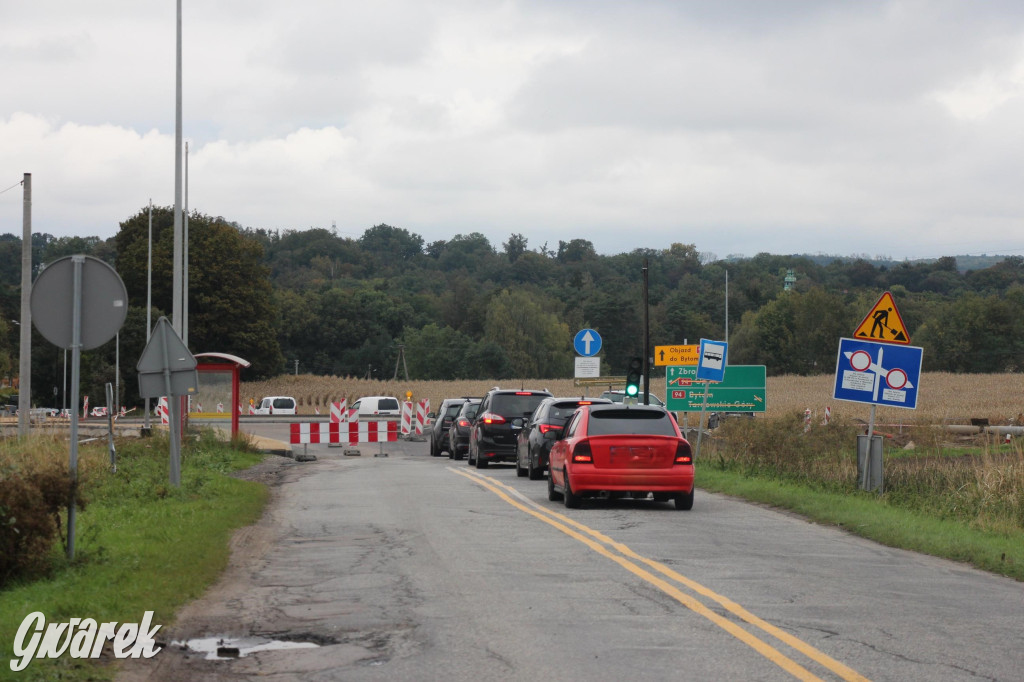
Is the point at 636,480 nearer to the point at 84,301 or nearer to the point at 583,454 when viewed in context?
the point at 583,454

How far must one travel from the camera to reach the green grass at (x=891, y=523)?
40.4ft

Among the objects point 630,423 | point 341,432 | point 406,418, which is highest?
point 630,423

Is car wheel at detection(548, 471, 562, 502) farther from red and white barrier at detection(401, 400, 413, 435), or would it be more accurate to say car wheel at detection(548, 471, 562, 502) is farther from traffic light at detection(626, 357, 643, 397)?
red and white barrier at detection(401, 400, 413, 435)

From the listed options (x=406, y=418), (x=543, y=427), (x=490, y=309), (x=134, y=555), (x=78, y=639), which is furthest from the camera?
(x=490, y=309)

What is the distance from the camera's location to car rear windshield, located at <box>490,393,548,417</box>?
28141mm

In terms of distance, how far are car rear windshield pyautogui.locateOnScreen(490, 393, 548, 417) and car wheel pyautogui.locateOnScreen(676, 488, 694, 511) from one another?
35.9 ft

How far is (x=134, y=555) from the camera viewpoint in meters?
11.0

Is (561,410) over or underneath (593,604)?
over

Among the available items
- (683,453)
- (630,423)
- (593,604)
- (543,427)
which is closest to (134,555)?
(593,604)

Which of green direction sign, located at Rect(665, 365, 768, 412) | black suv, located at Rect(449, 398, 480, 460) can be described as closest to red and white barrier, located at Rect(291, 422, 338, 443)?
black suv, located at Rect(449, 398, 480, 460)

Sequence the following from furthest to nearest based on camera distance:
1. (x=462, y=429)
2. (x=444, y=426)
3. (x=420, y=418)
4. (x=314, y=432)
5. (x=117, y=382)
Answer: (x=117, y=382)
(x=420, y=418)
(x=444, y=426)
(x=314, y=432)
(x=462, y=429)

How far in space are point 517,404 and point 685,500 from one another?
11.3 metres

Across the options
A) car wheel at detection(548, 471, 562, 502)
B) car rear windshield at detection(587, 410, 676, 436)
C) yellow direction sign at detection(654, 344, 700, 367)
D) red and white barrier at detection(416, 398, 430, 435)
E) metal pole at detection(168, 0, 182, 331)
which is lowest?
red and white barrier at detection(416, 398, 430, 435)


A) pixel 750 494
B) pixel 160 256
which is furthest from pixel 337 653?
pixel 160 256
